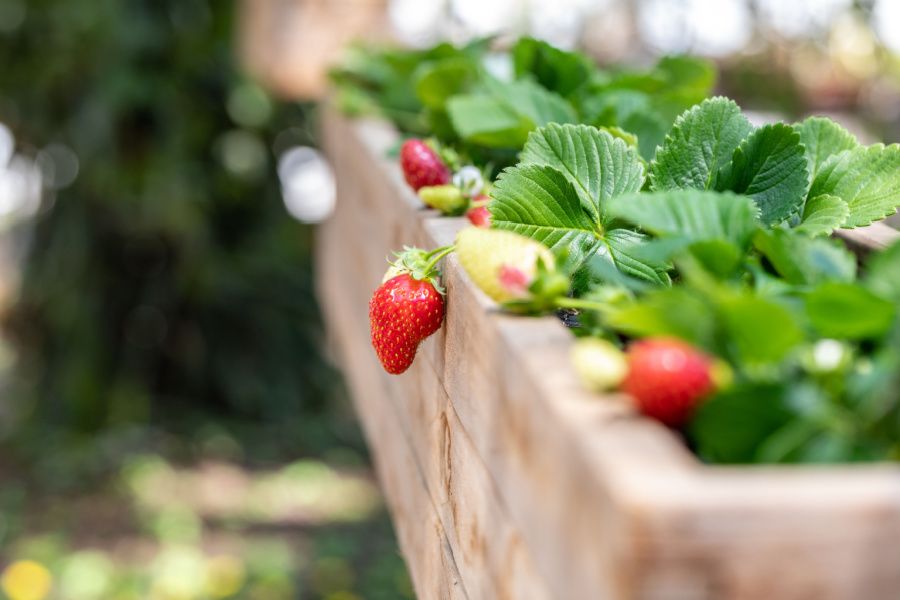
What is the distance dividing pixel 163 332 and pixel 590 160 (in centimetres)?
295

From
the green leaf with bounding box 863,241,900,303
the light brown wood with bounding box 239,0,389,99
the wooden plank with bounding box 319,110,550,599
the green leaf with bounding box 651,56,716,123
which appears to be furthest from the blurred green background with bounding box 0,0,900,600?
the green leaf with bounding box 863,241,900,303

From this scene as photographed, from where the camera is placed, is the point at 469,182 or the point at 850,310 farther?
the point at 469,182

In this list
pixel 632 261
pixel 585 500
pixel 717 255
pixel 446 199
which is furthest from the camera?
pixel 446 199

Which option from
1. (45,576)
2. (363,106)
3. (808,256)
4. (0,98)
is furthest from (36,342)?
(808,256)

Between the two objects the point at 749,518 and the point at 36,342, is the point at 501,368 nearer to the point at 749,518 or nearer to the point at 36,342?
the point at 749,518

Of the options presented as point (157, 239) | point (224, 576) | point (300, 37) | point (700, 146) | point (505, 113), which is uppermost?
point (300, 37)

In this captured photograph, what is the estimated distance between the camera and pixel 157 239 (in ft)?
11.2

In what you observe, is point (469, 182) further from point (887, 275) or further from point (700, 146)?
point (887, 275)

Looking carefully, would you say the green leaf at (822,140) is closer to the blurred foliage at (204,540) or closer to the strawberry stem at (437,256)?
the strawberry stem at (437,256)

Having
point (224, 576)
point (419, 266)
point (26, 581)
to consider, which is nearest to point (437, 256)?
point (419, 266)

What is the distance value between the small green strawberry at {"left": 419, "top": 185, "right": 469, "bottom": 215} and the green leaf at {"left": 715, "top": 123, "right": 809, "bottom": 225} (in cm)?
29

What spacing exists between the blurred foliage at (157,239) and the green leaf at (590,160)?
2393 millimetres

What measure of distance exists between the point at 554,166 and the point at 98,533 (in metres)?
2.46

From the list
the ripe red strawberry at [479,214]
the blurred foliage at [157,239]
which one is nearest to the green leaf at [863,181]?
the ripe red strawberry at [479,214]
